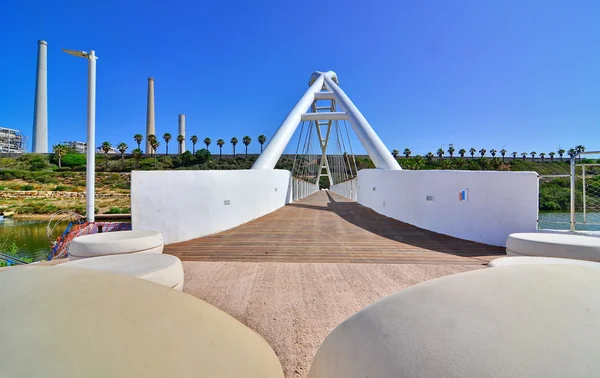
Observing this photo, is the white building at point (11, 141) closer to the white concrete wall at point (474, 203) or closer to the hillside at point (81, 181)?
the hillside at point (81, 181)

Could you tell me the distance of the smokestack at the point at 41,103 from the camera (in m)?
60.0

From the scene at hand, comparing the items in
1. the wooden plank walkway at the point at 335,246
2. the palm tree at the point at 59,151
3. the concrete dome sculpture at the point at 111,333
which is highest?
the palm tree at the point at 59,151

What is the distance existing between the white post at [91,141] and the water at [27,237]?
33.7 ft

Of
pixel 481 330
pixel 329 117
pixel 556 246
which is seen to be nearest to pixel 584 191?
pixel 556 246

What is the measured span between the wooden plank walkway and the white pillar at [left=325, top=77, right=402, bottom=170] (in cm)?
498

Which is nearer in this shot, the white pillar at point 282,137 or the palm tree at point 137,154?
the white pillar at point 282,137

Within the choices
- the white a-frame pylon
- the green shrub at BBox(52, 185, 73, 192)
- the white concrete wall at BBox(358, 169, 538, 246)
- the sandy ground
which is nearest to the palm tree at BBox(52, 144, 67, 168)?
the green shrub at BBox(52, 185, 73, 192)

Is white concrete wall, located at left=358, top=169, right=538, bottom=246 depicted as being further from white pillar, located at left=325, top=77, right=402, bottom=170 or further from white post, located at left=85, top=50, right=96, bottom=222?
white post, located at left=85, top=50, right=96, bottom=222

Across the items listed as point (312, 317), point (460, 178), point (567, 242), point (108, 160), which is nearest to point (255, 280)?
point (312, 317)

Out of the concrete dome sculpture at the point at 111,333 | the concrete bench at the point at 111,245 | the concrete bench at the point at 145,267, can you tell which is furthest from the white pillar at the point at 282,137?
the concrete dome sculpture at the point at 111,333

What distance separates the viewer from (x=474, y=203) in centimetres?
607

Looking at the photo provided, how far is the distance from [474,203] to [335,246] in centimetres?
286

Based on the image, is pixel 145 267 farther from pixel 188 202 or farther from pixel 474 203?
pixel 474 203

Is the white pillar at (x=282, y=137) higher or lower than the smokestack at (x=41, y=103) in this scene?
lower
